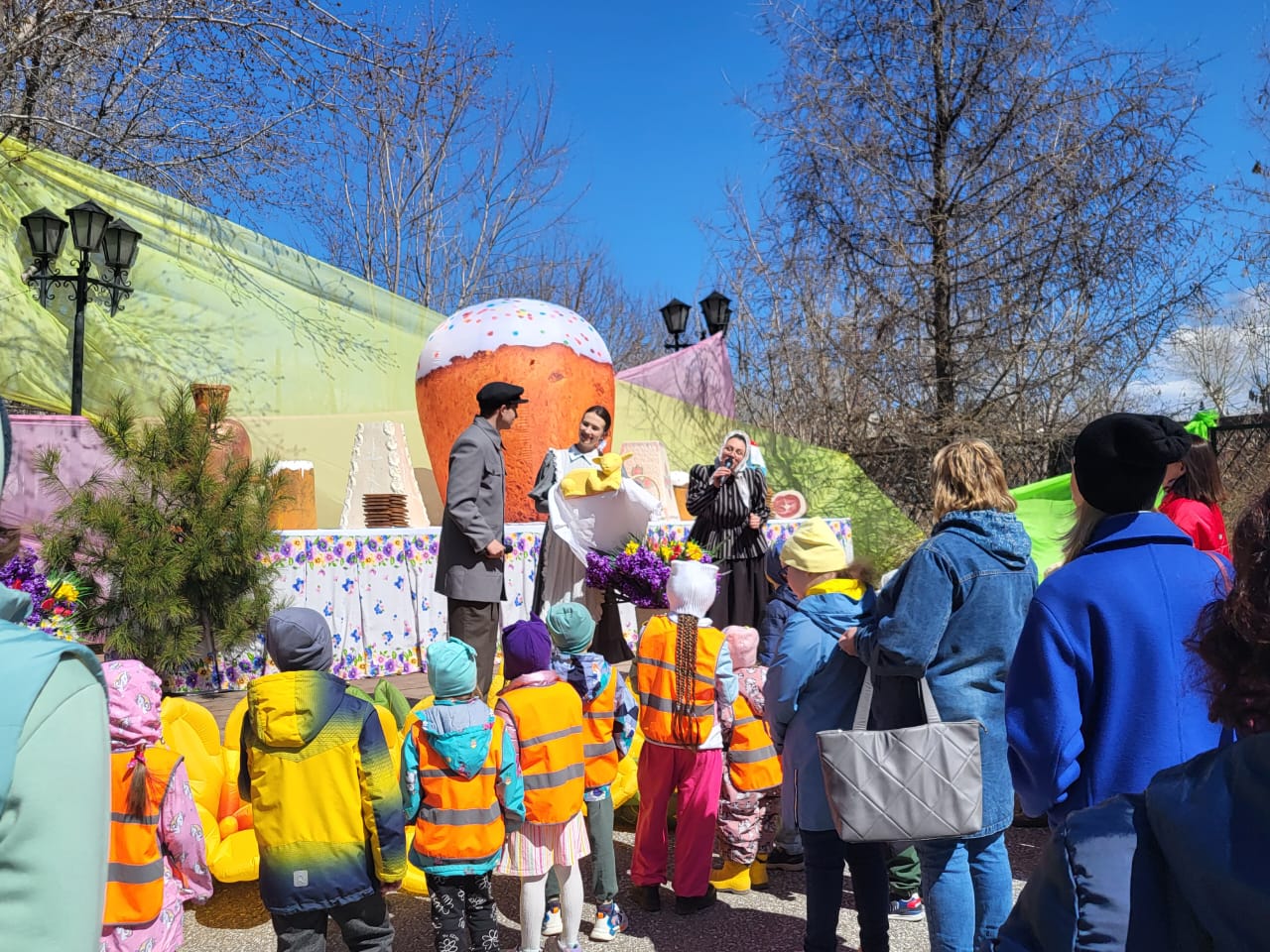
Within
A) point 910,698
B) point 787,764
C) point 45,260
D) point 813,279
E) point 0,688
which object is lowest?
point 787,764

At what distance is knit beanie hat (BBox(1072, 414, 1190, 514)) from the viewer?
2.10 meters

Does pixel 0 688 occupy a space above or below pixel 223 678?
above

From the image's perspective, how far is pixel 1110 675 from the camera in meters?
1.98

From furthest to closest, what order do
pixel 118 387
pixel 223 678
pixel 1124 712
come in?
pixel 118 387, pixel 223 678, pixel 1124 712

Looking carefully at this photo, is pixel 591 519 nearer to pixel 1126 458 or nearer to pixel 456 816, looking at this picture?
pixel 456 816

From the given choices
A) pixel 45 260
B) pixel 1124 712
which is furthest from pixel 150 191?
pixel 1124 712

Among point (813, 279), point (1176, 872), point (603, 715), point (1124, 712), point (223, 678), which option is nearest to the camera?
point (1176, 872)

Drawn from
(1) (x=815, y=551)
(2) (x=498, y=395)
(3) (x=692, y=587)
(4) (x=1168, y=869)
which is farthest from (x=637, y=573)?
(4) (x=1168, y=869)

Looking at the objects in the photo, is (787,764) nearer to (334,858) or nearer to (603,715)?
(603,715)

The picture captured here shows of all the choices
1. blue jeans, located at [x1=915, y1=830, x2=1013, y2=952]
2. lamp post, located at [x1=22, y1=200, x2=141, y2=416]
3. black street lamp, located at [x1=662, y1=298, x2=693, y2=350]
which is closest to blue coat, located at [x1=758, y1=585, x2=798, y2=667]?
blue jeans, located at [x1=915, y1=830, x2=1013, y2=952]

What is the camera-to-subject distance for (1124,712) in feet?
6.48

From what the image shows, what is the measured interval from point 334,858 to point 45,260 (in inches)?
287

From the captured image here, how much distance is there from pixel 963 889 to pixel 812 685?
0.71 meters

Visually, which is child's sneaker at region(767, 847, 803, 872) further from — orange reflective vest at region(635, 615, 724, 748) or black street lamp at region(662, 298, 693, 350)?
black street lamp at region(662, 298, 693, 350)
